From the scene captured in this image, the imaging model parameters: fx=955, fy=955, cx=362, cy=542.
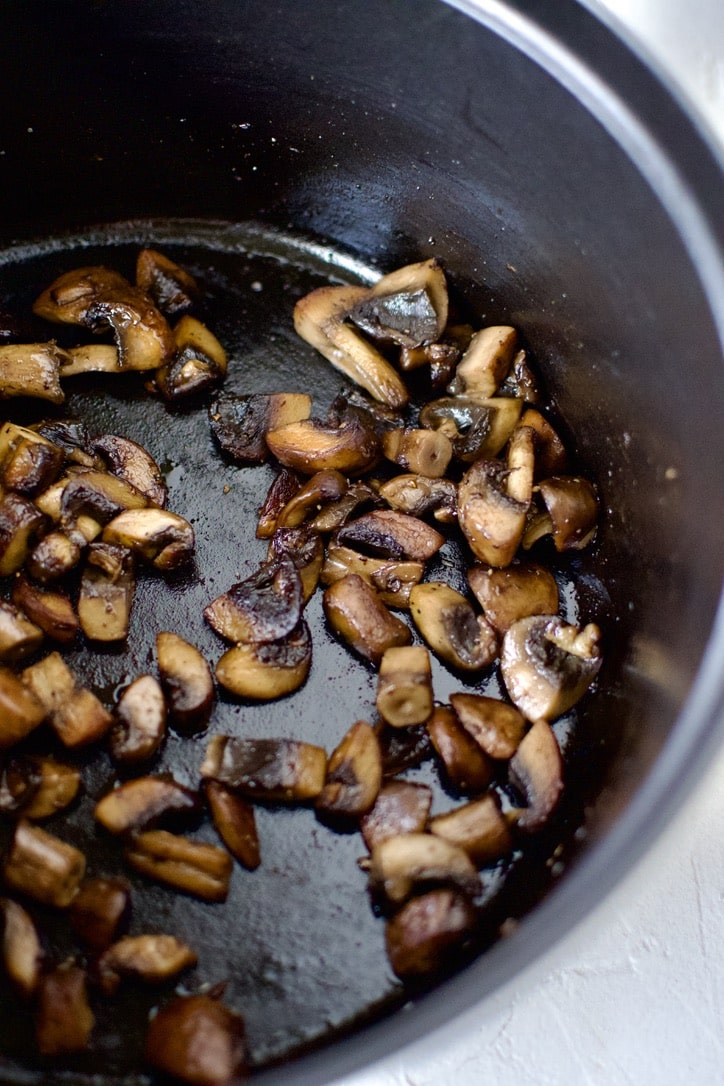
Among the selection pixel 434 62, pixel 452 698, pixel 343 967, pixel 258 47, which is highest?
pixel 434 62

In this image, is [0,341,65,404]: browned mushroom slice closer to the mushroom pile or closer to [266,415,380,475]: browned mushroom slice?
the mushroom pile

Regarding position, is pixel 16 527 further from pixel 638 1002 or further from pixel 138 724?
pixel 638 1002

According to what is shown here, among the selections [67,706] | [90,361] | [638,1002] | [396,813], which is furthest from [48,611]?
[638,1002]

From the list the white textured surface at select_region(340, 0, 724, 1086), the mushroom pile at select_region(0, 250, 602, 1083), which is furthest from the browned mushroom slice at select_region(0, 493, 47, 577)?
the white textured surface at select_region(340, 0, 724, 1086)

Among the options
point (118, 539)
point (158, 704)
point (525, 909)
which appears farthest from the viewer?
point (118, 539)

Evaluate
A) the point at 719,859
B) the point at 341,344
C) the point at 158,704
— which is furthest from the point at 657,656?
the point at 341,344

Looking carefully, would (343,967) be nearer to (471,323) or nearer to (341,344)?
(341,344)

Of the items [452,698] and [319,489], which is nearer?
[452,698]
